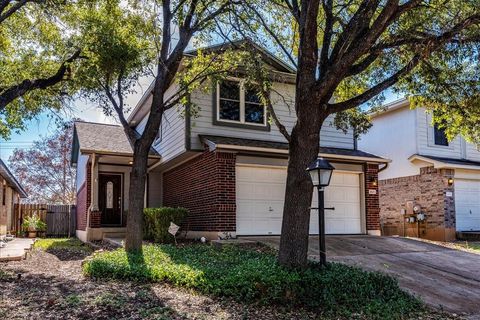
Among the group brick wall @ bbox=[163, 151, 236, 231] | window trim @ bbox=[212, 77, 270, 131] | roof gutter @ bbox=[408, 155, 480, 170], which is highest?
window trim @ bbox=[212, 77, 270, 131]

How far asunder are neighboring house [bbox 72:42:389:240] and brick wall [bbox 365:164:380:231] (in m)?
0.03

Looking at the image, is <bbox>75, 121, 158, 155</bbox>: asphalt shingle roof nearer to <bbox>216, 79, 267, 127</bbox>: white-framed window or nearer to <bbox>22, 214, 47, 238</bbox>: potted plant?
<bbox>216, 79, 267, 127</bbox>: white-framed window

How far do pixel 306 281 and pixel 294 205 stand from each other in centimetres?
132

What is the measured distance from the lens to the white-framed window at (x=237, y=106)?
525 inches

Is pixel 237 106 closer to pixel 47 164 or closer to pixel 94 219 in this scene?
pixel 94 219

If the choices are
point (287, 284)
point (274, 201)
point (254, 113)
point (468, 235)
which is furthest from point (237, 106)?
point (468, 235)

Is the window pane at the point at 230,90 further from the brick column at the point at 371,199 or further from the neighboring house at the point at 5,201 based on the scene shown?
the neighboring house at the point at 5,201

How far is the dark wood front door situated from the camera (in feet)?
57.8

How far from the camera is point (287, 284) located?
646cm

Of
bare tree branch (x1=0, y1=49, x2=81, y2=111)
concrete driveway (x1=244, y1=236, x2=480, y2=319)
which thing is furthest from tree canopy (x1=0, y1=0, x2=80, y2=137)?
concrete driveway (x1=244, y1=236, x2=480, y2=319)

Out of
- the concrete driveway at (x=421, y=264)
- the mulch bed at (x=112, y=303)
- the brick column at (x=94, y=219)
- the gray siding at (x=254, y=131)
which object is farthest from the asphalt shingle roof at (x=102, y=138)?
the mulch bed at (x=112, y=303)

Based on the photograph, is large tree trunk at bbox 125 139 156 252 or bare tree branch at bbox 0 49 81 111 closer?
bare tree branch at bbox 0 49 81 111

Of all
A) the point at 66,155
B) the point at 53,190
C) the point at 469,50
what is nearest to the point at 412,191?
the point at 469,50

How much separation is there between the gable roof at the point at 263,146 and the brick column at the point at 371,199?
442 millimetres
